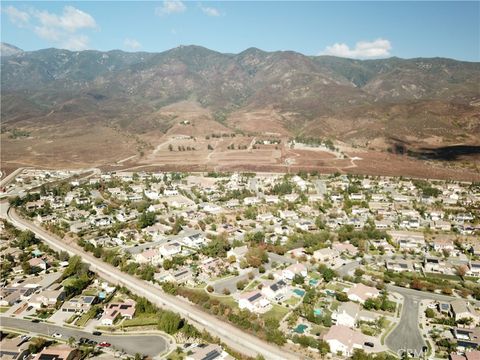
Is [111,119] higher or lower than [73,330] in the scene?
higher

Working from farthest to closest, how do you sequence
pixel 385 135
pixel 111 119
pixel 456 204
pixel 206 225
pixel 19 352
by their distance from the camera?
pixel 111 119 → pixel 385 135 → pixel 456 204 → pixel 206 225 → pixel 19 352

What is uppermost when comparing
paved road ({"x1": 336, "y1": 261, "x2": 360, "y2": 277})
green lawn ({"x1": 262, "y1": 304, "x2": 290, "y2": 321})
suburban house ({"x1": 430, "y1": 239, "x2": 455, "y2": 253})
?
suburban house ({"x1": 430, "y1": 239, "x2": 455, "y2": 253})

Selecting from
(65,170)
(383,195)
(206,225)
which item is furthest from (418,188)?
(65,170)

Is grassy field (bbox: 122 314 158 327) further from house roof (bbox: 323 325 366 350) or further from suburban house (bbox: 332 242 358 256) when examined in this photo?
suburban house (bbox: 332 242 358 256)

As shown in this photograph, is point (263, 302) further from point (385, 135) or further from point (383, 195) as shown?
point (385, 135)

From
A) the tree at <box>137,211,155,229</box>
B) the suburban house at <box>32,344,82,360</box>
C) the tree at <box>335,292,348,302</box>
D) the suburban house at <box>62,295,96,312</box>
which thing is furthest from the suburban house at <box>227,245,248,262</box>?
the suburban house at <box>32,344,82,360</box>

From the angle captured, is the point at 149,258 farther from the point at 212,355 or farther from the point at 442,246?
the point at 442,246

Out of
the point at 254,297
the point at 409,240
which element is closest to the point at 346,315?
the point at 254,297
